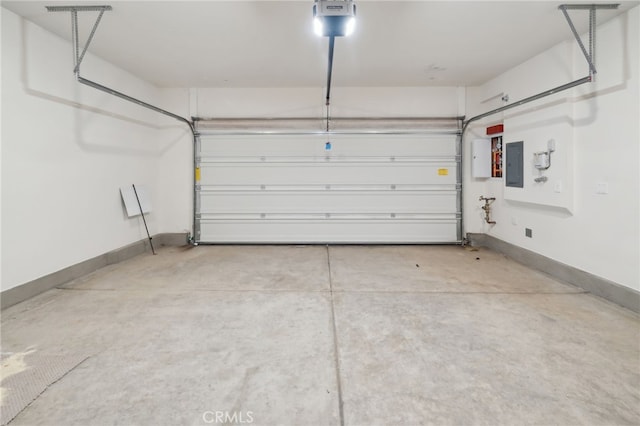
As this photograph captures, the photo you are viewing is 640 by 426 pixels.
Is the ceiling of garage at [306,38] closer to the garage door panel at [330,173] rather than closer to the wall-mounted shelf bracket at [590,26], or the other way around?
the wall-mounted shelf bracket at [590,26]

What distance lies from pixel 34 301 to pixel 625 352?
5.01 meters

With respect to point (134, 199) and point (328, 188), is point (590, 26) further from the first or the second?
point (134, 199)

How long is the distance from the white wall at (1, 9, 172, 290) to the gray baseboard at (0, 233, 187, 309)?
0.08m

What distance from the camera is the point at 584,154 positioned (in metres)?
3.41

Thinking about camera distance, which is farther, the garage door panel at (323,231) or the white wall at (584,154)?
the garage door panel at (323,231)

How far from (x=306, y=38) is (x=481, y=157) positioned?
3575mm

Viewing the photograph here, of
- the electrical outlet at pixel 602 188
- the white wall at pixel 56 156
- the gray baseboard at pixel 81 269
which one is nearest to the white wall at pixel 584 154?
the electrical outlet at pixel 602 188

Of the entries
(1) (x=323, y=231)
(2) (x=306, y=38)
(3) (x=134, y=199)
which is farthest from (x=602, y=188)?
(3) (x=134, y=199)

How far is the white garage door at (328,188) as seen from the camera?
5633 mm

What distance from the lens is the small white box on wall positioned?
17.4ft

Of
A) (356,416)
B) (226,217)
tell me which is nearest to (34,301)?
(226,217)

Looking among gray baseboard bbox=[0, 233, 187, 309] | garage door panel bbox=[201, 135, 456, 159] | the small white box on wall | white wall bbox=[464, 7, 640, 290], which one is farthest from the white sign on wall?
white wall bbox=[464, 7, 640, 290]

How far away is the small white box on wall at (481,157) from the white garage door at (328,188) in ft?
1.05

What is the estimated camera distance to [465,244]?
5.61 metres
